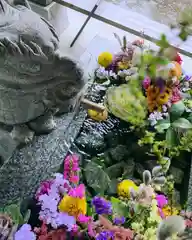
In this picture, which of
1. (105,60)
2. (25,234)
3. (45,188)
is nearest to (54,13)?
(105,60)

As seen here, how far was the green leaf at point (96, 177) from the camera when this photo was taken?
1187 millimetres

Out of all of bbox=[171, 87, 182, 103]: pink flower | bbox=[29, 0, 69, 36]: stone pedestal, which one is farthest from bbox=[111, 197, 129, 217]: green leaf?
bbox=[29, 0, 69, 36]: stone pedestal

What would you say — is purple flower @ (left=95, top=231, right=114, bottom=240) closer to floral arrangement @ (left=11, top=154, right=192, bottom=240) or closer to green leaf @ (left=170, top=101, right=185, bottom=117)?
floral arrangement @ (left=11, top=154, right=192, bottom=240)

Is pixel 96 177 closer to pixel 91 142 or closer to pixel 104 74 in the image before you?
pixel 91 142

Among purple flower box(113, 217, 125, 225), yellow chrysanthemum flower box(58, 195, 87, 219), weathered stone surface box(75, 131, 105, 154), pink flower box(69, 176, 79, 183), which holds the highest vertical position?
purple flower box(113, 217, 125, 225)

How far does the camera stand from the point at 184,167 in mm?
1334

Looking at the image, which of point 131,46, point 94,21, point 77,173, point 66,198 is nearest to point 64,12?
point 94,21

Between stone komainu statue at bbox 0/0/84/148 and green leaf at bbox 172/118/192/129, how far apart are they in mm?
336

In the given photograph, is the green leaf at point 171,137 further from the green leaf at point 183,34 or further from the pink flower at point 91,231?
the green leaf at point 183,34

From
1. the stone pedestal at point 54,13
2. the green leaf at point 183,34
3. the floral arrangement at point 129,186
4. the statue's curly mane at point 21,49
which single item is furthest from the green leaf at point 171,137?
the stone pedestal at point 54,13

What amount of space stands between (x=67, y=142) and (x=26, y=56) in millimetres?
413

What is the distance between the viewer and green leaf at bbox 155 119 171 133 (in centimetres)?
126

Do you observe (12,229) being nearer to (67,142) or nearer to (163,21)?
(67,142)

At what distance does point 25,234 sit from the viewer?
38.4 inches
